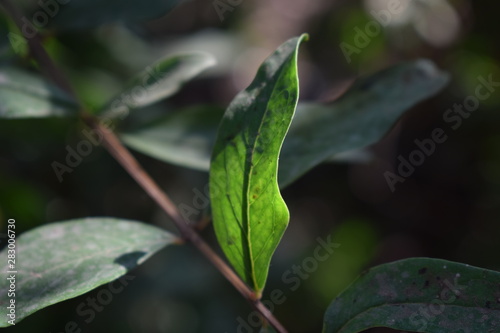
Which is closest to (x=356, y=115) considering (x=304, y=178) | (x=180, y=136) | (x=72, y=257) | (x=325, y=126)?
(x=325, y=126)

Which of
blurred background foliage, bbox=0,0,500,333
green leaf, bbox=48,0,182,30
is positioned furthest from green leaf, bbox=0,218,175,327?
blurred background foliage, bbox=0,0,500,333

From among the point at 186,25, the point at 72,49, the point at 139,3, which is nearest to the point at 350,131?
the point at 139,3

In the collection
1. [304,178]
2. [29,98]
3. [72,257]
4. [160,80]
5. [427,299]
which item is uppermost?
[29,98]

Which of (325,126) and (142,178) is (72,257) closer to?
(142,178)

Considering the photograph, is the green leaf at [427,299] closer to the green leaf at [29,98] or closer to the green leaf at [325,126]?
the green leaf at [325,126]

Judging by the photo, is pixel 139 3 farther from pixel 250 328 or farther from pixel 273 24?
pixel 273 24

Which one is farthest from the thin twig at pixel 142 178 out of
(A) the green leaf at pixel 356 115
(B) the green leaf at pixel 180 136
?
(A) the green leaf at pixel 356 115

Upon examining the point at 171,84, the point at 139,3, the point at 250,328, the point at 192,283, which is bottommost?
the point at 250,328
